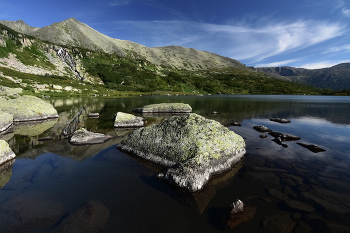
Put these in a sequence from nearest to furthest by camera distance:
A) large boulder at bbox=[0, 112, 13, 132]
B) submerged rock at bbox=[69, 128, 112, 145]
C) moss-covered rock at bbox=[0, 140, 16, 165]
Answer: moss-covered rock at bbox=[0, 140, 16, 165] → submerged rock at bbox=[69, 128, 112, 145] → large boulder at bbox=[0, 112, 13, 132]

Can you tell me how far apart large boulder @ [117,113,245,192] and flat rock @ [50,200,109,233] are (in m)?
3.87

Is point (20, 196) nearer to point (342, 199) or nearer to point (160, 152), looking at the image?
point (160, 152)

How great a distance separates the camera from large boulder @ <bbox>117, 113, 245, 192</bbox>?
9.79 m

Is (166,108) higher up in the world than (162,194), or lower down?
higher up

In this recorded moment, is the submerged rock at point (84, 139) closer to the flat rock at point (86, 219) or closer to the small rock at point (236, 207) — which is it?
the flat rock at point (86, 219)

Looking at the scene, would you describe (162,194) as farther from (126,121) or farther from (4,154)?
(126,121)

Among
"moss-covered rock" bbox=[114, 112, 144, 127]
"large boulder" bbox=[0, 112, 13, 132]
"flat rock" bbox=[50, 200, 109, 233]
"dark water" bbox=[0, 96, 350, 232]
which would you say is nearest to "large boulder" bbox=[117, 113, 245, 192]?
"dark water" bbox=[0, 96, 350, 232]

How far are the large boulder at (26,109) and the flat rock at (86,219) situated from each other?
97.0ft

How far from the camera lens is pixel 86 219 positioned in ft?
23.1

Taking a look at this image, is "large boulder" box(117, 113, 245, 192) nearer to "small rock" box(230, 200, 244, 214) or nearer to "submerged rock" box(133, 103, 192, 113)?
"small rock" box(230, 200, 244, 214)

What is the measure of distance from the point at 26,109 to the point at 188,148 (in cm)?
3227

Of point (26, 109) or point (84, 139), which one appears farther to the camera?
point (26, 109)

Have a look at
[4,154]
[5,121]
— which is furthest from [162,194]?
[5,121]

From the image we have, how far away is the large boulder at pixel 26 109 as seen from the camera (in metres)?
27.0
